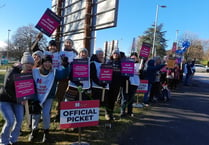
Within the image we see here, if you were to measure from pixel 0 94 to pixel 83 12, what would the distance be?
4.65m

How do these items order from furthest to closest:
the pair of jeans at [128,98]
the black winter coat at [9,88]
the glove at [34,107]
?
1. the pair of jeans at [128,98]
2. the glove at [34,107]
3. the black winter coat at [9,88]

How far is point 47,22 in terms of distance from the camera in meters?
7.30

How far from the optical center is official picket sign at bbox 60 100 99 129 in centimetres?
434

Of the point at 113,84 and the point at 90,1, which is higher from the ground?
the point at 90,1

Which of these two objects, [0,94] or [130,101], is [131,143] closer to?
[130,101]

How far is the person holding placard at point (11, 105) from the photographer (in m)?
4.23

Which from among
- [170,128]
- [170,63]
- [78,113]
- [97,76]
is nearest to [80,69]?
[97,76]

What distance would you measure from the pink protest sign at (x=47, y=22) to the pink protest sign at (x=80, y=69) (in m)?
2.82

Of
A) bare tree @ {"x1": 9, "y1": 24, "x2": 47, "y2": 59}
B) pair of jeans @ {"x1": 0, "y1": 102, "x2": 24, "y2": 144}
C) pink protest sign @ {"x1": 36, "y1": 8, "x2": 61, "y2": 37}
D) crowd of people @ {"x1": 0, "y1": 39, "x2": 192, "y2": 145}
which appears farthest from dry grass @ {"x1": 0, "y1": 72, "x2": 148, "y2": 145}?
bare tree @ {"x1": 9, "y1": 24, "x2": 47, "y2": 59}

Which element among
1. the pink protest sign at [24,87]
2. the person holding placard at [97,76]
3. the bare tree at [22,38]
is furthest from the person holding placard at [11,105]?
the bare tree at [22,38]

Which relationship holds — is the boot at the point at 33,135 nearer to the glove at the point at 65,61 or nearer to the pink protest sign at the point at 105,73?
the glove at the point at 65,61

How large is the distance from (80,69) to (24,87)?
50.5 inches

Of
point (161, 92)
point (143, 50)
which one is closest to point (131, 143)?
point (143, 50)

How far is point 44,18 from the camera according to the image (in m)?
7.20
